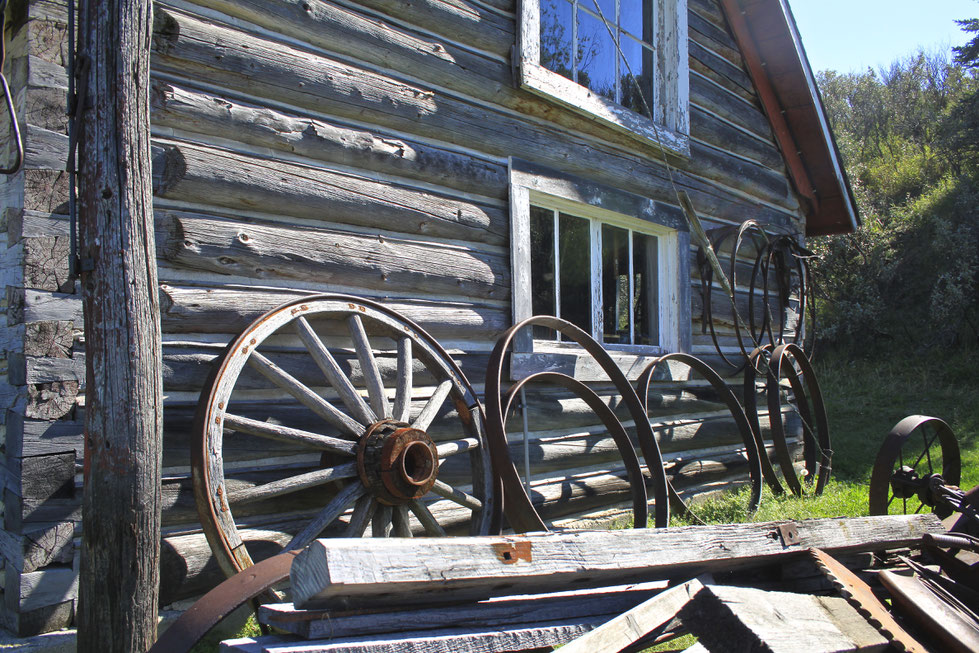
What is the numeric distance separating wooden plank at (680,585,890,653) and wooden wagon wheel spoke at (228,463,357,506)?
161cm

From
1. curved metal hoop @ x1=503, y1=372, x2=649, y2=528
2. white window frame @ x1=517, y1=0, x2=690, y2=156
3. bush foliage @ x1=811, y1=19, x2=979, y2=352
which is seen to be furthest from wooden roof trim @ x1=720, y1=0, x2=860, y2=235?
bush foliage @ x1=811, y1=19, x2=979, y2=352

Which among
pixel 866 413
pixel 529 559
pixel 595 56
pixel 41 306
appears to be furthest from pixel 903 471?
pixel 866 413

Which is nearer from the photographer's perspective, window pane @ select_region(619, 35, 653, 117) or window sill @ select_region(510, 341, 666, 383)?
window sill @ select_region(510, 341, 666, 383)

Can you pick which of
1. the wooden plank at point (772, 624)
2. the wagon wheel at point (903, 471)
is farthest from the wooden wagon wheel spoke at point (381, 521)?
the wagon wheel at point (903, 471)

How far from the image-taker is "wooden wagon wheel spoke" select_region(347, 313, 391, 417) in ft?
11.6

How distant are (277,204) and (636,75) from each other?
142 inches

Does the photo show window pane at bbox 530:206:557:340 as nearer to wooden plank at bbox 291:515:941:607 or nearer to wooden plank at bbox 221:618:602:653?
wooden plank at bbox 291:515:941:607

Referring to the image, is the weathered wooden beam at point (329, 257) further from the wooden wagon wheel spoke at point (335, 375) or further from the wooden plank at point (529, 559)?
the wooden plank at point (529, 559)

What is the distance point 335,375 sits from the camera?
341cm

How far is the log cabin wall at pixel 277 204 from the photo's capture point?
2896 mm

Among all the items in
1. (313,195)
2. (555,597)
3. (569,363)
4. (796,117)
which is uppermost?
(796,117)

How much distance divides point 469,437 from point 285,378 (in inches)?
43.3

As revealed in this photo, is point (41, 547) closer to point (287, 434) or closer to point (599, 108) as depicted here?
point (287, 434)

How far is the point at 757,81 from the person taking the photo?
7.16 m
